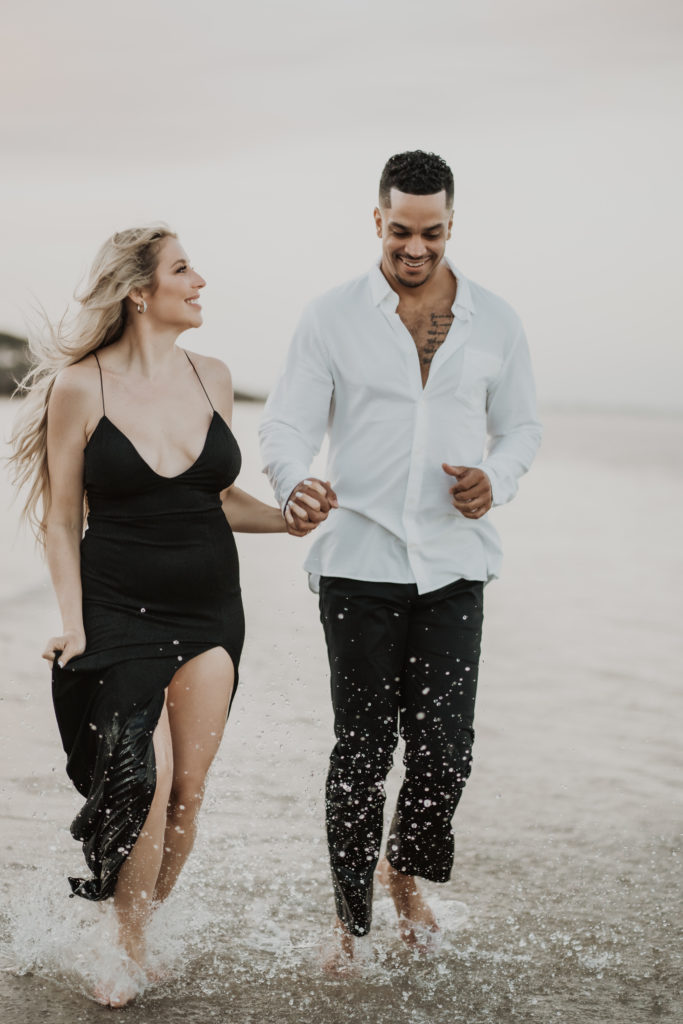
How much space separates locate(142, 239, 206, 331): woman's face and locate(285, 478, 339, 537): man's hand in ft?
1.89

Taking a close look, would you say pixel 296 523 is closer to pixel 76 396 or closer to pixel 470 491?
pixel 470 491

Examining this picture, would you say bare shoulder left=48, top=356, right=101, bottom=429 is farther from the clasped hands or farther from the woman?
the clasped hands

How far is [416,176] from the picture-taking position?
3.70m

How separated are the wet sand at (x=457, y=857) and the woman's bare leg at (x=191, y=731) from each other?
367 mm

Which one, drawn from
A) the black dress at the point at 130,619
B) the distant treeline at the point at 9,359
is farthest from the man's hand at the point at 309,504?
the distant treeline at the point at 9,359

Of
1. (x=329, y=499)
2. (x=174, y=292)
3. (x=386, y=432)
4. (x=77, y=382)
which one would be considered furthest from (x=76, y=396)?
(x=386, y=432)

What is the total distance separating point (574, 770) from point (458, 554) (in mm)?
2347

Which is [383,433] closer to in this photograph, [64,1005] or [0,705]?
[64,1005]

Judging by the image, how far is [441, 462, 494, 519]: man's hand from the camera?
364 cm

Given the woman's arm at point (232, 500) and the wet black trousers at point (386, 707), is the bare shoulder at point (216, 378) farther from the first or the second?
the wet black trousers at point (386, 707)

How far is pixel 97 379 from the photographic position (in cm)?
362

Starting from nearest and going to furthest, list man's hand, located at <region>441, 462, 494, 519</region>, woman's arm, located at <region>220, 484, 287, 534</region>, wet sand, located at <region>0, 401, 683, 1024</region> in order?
wet sand, located at <region>0, 401, 683, 1024</region>, man's hand, located at <region>441, 462, 494, 519</region>, woman's arm, located at <region>220, 484, 287, 534</region>

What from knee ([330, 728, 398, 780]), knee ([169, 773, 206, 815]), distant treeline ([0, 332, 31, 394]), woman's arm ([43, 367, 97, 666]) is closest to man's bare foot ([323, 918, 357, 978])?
knee ([330, 728, 398, 780])

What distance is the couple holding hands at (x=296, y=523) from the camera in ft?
11.6
